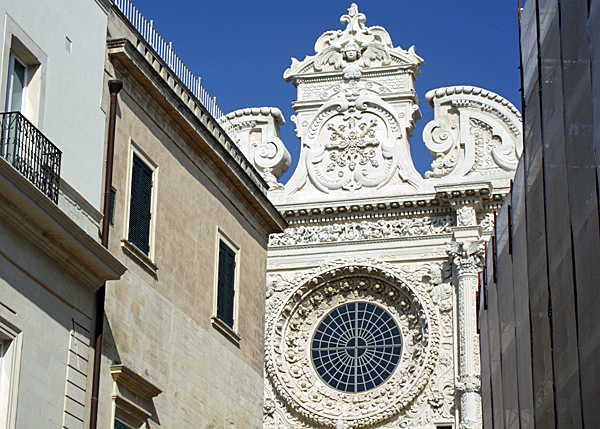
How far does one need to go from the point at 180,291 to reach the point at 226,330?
1452 mm

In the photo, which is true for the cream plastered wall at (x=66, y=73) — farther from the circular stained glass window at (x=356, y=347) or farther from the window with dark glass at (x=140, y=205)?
the circular stained glass window at (x=356, y=347)

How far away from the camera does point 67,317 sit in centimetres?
1221

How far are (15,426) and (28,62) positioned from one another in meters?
3.61

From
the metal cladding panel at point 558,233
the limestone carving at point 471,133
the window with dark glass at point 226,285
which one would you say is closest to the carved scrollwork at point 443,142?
the limestone carving at point 471,133

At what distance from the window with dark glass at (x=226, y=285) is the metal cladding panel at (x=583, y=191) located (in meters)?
6.07

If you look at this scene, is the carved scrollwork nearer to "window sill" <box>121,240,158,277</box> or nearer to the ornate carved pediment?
the ornate carved pediment

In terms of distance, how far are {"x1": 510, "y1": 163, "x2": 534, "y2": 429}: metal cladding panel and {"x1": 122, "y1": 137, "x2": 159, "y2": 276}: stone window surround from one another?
14.3 feet

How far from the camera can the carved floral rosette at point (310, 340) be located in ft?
89.0

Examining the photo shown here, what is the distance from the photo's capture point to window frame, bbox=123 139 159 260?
1410 centimetres

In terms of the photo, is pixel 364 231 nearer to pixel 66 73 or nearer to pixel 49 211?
pixel 66 73

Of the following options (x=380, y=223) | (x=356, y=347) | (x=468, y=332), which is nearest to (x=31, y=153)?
(x=468, y=332)

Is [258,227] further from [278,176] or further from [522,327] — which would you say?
[278,176]

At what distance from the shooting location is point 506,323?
55.1ft

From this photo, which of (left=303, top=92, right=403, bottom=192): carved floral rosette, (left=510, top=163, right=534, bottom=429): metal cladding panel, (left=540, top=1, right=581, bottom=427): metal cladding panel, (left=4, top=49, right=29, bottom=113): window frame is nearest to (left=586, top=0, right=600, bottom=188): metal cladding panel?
(left=540, top=1, right=581, bottom=427): metal cladding panel
